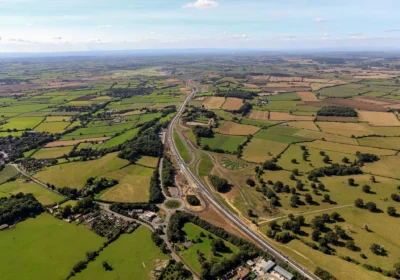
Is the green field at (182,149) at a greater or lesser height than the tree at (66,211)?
greater

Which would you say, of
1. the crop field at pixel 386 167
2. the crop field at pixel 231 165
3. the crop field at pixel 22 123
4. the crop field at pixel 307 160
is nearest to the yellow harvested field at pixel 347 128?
the crop field at pixel 386 167

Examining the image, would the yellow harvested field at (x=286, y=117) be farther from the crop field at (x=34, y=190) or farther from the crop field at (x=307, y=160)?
the crop field at (x=34, y=190)

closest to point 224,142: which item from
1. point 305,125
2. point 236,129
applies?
point 236,129

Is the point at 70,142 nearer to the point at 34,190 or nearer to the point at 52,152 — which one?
the point at 52,152

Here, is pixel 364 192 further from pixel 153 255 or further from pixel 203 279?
pixel 153 255

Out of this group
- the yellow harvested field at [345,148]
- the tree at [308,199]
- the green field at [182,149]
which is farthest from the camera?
the green field at [182,149]

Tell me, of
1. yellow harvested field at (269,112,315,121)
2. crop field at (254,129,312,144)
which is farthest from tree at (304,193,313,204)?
yellow harvested field at (269,112,315,121)

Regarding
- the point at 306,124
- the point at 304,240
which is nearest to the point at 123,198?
the point at 304,240
